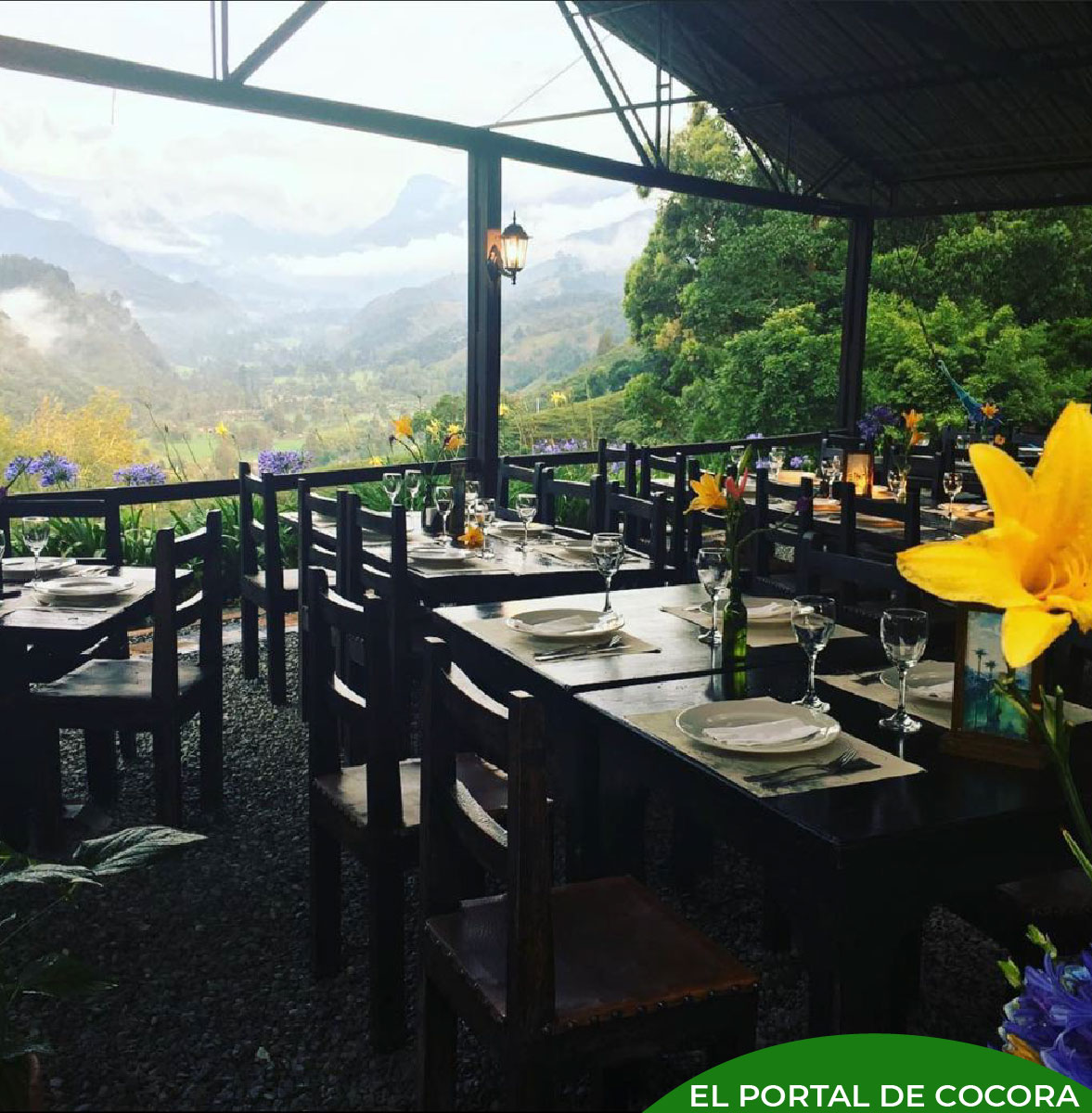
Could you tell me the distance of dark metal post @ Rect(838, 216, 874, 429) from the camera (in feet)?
29.5

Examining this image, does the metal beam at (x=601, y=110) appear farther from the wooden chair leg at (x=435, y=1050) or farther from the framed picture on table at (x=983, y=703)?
the wooden chair leg at (x=435, y=1050)

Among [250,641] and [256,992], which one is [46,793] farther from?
[250,641]

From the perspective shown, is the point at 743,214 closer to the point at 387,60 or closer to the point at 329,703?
the point at 387,60

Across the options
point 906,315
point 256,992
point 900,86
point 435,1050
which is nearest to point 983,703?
point 435,1050

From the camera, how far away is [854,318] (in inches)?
359

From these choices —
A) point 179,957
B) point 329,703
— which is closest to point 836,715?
point 329,703

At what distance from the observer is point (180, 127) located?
1519 centimetres

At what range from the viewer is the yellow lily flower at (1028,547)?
607mm

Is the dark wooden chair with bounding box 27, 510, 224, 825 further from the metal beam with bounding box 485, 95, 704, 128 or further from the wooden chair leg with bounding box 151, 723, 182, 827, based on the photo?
the metal beam with bounding box 485, 95, 704, 128

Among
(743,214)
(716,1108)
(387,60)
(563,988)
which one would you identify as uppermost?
(387,60)

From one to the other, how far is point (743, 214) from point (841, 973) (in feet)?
50.3

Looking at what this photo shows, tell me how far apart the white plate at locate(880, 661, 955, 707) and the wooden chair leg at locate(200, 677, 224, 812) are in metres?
2.00

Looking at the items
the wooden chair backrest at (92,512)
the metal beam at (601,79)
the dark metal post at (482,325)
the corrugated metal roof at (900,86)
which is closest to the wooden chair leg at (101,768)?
the wooden chair backrest at (92,512)

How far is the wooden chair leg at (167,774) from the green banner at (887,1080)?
260 cm
